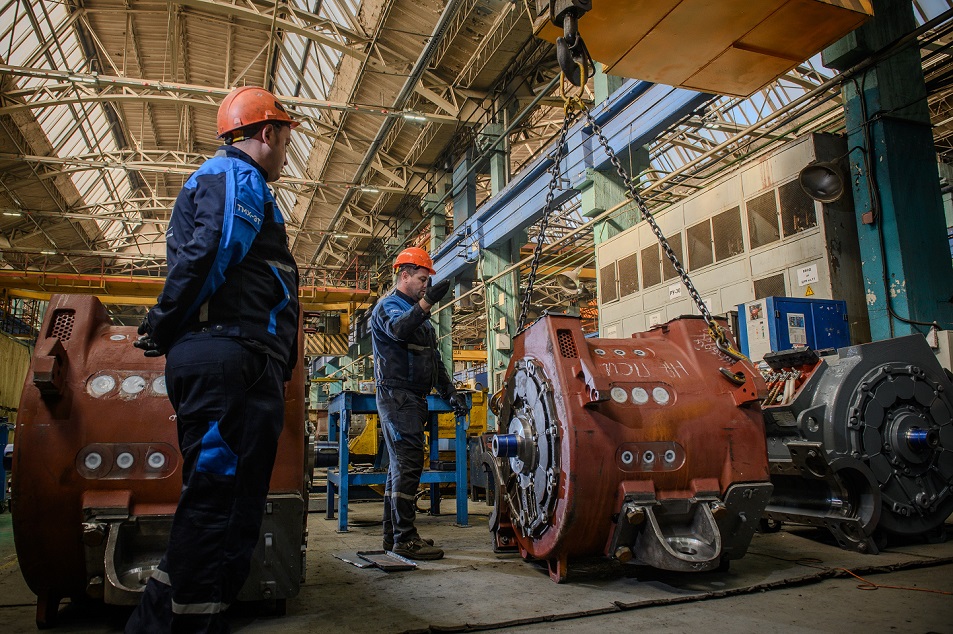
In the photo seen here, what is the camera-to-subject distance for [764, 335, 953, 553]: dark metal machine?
10.7 ft

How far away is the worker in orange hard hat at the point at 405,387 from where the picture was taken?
345 centimetres

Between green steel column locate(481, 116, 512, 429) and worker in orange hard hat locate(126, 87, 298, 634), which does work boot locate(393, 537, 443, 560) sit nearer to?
worker in orange hard hat locate(126, 87, 298, 634)

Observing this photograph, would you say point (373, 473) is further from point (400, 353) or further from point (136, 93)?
point (136, 93)

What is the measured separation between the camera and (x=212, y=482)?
64.2 inches

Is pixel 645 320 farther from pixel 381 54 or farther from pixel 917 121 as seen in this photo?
pixel 381 54

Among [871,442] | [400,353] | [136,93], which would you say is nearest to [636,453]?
[871,442]

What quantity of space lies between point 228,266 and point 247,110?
1.94 feet

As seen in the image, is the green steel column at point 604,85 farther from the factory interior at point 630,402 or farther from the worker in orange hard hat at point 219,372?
the worker in orange hard hat at point 219,372

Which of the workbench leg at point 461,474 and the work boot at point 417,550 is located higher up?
the workbench leg at point 461,474

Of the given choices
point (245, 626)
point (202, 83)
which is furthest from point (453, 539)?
point (202, 83)

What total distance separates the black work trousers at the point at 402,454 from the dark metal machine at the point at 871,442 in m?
1.98

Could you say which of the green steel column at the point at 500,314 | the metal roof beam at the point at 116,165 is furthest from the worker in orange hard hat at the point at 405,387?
the metal roof beam at the point at 116,165

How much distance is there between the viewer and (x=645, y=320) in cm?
735

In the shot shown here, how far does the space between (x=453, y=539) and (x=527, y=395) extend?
1551mm
